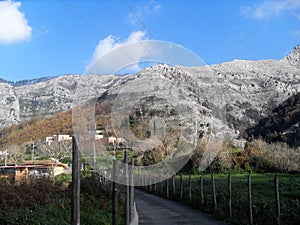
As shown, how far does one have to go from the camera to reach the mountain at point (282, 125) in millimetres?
57406

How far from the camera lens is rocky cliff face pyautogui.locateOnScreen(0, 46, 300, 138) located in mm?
5511

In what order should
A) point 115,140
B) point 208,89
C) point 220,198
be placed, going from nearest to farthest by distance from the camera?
point 115,140
point 208,89
point 220,198

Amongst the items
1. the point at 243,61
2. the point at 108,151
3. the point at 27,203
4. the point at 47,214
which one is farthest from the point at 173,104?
the point at 243,61

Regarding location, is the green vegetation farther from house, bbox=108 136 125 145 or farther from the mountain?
the mountain

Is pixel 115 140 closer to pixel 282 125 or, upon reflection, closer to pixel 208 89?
pixel 208 89

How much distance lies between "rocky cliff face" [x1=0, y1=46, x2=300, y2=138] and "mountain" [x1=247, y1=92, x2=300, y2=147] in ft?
6.87

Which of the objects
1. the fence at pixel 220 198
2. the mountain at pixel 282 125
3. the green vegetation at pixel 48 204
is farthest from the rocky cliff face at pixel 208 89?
the green vegetation at pixel 48 204

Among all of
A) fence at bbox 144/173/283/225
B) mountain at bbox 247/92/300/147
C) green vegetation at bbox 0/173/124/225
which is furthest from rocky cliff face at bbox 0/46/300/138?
green vegetation at bbox 0/173/124/225

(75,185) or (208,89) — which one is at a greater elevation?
(208,89)

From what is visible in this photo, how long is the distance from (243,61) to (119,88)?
9717 centimetres

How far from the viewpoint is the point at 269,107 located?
260ft

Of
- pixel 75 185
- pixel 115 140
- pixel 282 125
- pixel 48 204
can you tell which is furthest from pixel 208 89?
pixel 282 125

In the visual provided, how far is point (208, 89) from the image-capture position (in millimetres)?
6941

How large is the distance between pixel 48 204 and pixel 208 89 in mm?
5991
